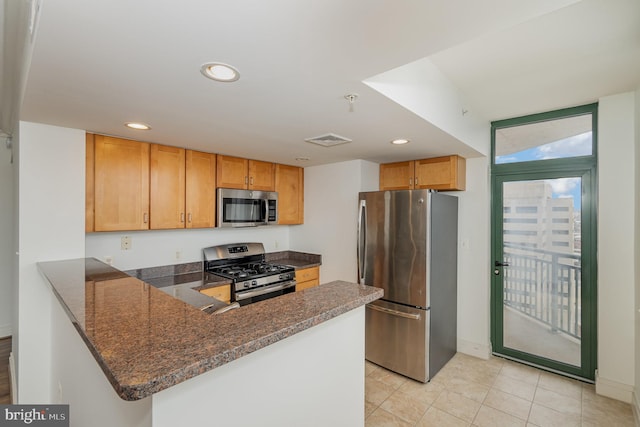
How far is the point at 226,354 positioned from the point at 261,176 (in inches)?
112

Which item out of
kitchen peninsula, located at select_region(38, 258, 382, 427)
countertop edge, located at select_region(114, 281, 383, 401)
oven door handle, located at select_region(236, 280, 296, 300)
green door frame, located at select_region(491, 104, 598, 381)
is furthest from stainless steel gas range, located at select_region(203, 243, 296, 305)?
green door frame, located at select_region(491, 104, 598, 381)

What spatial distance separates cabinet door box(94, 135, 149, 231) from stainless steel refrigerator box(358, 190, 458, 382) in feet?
6.82

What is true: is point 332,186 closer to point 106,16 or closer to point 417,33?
point 417,33

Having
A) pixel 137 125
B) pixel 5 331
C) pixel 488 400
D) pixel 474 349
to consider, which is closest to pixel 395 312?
pixel 488 400

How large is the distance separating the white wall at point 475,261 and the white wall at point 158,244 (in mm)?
2555

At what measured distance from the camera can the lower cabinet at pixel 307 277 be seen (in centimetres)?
347

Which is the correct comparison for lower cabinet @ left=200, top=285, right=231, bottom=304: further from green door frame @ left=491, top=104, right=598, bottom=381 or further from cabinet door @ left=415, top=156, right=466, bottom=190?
green door frame @ left=491, top=104, right=598, bottom=381

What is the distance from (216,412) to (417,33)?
1380 millimetres

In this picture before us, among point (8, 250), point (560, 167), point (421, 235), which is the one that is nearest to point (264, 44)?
point (421, 235)

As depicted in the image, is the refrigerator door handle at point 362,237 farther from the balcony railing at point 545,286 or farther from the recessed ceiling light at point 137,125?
the recessed ceiling light at point 137,125

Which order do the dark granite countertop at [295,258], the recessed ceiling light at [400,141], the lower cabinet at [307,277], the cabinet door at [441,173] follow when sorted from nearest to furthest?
the recessed ceiling light at [400,141]
the cabinet door at [441,173]
the lower cabinet at [307,277]
the dark granite countertop at [295,258]

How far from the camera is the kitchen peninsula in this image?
2.35 ft

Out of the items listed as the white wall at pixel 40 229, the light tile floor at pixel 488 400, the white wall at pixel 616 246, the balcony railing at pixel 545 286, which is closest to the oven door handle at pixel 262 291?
the light tile floor at pixel 488 400

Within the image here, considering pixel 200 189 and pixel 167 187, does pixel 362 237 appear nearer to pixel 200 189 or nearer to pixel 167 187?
pixel 200 189
